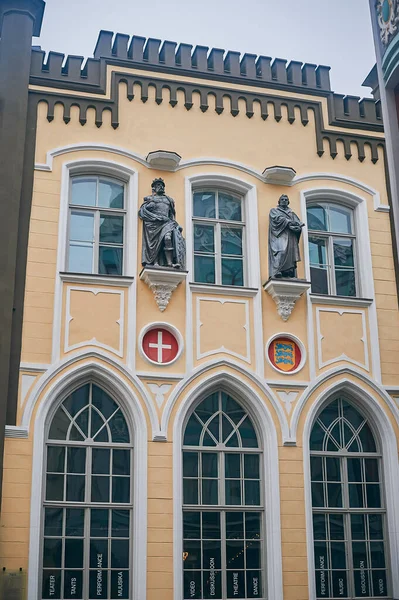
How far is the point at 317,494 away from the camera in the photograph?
15.1 metres

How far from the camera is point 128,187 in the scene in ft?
52.2

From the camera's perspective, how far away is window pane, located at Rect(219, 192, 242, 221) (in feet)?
53.8

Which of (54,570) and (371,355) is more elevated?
(371,355)

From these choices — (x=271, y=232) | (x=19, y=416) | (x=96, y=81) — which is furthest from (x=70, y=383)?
(x=96, y=81)

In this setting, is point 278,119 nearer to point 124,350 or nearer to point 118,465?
point 124,350

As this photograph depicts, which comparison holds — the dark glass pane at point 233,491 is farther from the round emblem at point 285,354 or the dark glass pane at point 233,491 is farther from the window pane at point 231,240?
the window pane at point 231,240

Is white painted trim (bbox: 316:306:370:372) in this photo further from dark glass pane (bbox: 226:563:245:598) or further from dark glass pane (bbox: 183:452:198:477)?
dark glass pane (bbox: 226:563:245:598)

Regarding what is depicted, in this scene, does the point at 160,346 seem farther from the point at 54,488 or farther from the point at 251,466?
the point at 54,488

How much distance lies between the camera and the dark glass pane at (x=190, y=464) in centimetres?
1461

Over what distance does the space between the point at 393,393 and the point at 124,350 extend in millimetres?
4723

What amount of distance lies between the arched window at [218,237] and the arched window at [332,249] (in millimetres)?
1344

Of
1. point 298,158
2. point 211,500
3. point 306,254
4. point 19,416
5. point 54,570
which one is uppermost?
point 298,158

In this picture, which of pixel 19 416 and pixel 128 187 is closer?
pixel 19 416

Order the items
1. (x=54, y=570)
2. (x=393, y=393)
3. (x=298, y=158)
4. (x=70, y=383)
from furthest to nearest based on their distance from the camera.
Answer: (x=298, y=158) < (x=393, y=393) < (x=70, y=383) < (x=54, y=570)
